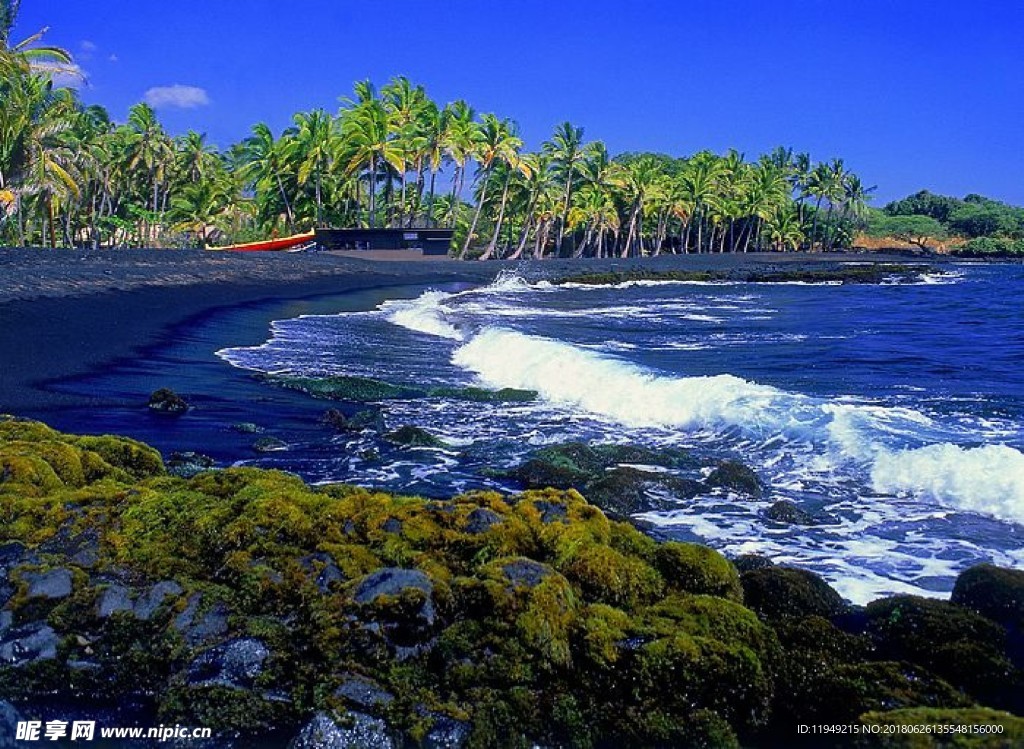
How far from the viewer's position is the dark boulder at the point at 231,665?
4000 millimetres

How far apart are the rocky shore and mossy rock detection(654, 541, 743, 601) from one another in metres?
0.01

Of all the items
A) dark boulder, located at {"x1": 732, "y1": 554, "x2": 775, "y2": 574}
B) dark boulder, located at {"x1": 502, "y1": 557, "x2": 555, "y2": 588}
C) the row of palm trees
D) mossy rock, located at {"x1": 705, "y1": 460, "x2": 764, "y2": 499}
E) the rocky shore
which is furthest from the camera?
the row of palm trees

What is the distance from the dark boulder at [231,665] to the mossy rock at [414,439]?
17.4 feet

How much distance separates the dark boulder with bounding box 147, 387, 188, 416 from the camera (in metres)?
10.4

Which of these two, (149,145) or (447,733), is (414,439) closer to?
(447,733)

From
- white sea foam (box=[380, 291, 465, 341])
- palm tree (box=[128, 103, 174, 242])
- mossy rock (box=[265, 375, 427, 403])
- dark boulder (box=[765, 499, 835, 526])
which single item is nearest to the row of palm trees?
palm tree (box=[128, 103, 174, 242])

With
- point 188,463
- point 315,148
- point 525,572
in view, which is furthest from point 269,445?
point 315,148

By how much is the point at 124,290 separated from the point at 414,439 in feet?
61.1

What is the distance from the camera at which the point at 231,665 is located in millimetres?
4070

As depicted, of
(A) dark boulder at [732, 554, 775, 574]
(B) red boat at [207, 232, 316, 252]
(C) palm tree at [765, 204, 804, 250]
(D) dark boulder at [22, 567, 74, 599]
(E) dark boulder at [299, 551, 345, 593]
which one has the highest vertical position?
(C) palm tree at [765, 204, 804, 250]

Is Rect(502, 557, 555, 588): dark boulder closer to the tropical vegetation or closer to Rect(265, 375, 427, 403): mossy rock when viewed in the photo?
Rect(265, 375, 427, 403): mossy rock

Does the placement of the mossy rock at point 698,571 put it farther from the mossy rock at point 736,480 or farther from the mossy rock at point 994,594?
the mossy rock at point 736,480

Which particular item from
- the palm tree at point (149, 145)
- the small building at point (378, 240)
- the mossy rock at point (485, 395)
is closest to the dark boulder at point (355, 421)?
the mossy rock at point (485, 395)

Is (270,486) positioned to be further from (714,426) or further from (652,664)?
(714,426)
